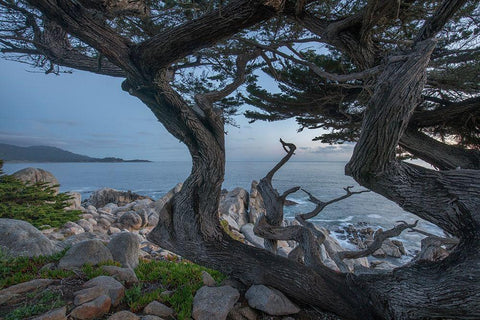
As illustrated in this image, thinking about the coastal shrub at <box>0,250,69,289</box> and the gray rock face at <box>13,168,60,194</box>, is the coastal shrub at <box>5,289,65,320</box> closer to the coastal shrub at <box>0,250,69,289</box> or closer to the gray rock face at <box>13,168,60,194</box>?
the coastal shrub at <box>0,250,69,289</box>

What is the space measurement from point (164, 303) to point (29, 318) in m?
1.05

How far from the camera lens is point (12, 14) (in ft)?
10.2

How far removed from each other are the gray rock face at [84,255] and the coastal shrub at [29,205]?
9.24 ft

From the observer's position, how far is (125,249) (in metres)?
3.68

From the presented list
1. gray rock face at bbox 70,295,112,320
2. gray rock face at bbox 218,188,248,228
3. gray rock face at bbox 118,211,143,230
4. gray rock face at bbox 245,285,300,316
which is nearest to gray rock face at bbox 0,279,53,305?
gray rock face at bbox 70,295,112,320

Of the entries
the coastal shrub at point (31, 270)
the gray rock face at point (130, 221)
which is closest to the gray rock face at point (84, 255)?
the coastal shrub at point (31, 270)

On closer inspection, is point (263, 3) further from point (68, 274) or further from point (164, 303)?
point (68, 274)

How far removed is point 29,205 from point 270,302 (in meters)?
5.91

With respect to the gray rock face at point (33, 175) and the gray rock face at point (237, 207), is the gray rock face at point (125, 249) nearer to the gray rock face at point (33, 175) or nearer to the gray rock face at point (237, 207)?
the gray rock face at point (33, 175)

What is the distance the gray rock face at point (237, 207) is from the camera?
38.8ft

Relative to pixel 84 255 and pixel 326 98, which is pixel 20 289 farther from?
pixel 326 98

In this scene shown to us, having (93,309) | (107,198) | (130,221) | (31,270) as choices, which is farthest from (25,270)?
(107,198)

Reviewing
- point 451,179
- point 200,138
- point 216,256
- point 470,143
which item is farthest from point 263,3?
point 470,143

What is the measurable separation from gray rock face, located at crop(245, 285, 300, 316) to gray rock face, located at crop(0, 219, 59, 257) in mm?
3129
